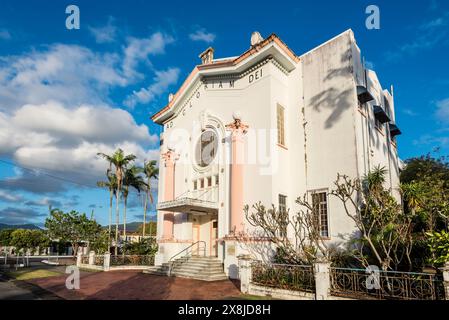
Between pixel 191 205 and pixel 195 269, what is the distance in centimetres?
318

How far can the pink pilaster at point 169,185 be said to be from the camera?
20.7m

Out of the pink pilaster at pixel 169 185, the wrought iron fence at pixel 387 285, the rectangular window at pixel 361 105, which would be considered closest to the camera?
the wrought iron fence at pixel 387 285

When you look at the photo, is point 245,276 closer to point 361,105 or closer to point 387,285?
point 387,285

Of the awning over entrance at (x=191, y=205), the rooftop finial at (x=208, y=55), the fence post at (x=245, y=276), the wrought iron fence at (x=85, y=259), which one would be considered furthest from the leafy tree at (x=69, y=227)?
the fence post at (x=245, y=276)

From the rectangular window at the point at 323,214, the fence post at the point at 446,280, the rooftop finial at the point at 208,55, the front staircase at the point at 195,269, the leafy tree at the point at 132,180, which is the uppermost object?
the rooftop finial at the point at 208,55

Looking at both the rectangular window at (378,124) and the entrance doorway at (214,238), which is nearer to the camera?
the entrance doorway at (214,238)

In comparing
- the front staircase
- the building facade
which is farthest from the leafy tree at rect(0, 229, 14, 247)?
the front staircase

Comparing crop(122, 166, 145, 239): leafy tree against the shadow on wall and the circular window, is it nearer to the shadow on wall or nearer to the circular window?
the circular window

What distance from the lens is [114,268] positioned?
66.2ft

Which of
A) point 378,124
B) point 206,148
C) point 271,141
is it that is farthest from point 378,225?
point 206,148

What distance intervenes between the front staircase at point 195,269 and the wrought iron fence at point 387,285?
21.4ft

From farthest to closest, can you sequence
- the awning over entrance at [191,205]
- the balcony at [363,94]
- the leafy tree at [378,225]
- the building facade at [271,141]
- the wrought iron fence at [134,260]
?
the wrought iron fence at [134,260], the awning over entrance at [191,205], the balcony at [363,94], the building facade at [271,141], the leafy tree at [378,225]

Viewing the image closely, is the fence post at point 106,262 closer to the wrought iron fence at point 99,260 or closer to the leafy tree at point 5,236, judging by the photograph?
the wrought iron fence at point 99,260
